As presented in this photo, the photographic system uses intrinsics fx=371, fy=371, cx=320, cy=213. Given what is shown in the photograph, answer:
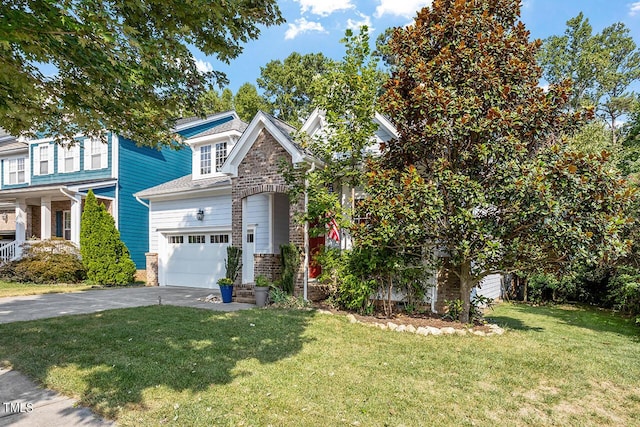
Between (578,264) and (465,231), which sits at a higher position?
(465,231)

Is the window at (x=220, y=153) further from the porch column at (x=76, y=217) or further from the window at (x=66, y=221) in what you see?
the window at (x=66, y=221)

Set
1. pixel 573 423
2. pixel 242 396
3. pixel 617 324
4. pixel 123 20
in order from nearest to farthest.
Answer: pixel 573 423
pixel 242 396
pixel 123 20
pixel 617 324

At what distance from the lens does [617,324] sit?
9.20 meters

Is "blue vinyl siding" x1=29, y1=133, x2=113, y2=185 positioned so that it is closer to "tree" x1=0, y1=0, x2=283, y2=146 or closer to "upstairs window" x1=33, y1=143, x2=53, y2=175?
"upstairs window" x1=33, y1=143, x2=53, y2=175

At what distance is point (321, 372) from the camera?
4.96 meters

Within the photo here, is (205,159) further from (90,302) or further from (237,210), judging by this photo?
(90,302)

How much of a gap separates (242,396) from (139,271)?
15.2 meters

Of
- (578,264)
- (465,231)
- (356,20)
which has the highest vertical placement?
(356,20)

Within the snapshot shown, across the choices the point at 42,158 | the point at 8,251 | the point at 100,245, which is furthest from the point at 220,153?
the point at 8,251

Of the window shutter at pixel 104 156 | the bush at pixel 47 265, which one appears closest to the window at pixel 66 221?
the bush at pixel 47 265

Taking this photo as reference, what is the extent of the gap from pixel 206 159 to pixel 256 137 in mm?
5210

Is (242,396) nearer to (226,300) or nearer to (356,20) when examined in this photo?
(226,300)

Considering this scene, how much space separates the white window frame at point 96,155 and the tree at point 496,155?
15.1 metres

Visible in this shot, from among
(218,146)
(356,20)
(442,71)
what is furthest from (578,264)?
(218,146)
